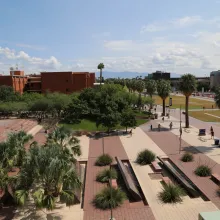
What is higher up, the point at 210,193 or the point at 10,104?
the point at 10,104

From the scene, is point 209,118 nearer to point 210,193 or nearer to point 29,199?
point 210,193

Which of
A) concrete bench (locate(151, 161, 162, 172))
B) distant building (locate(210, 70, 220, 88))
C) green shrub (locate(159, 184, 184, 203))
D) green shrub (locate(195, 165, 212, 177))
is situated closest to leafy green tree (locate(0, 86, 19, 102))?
concrete bench (locate(151, 161, 162, 172))

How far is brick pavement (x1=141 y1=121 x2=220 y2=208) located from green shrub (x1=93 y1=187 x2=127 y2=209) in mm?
5732

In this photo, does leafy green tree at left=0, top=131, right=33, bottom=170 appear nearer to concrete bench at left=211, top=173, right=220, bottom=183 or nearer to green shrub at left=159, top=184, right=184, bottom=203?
green shrub at left=159, top=184, right=184, bottom=203

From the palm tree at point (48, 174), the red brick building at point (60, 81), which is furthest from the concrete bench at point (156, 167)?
the red brick building at point (60, 81)

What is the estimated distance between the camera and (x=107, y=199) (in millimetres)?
15609

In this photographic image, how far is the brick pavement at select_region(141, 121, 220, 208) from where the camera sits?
17.2 metres

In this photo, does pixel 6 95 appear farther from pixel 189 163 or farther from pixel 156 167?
pixel 189 163

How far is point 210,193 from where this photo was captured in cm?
1661

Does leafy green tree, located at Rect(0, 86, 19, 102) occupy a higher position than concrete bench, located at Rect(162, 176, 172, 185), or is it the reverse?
leafy green tree, located at Rect(0, 86, 19, 102)

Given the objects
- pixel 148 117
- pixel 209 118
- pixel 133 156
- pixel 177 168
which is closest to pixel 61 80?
pixel 148 117

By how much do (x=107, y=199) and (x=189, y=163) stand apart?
33.9ft

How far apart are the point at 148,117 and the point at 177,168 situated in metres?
29.7

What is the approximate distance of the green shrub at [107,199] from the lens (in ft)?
50.2
